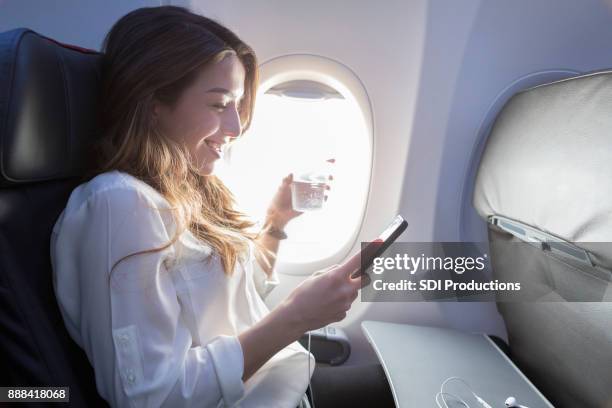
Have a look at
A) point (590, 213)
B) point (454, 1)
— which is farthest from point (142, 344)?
point (454, 1)

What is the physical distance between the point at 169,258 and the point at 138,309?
0.13 metres

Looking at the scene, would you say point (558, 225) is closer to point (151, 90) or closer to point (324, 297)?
point (324, 297)

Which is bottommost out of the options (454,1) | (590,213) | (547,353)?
(547,353)

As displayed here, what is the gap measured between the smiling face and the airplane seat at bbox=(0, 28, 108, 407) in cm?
18

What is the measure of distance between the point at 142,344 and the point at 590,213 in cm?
100

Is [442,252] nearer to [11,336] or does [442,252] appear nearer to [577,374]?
[577,374]

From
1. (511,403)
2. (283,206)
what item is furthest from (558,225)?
(283,206)

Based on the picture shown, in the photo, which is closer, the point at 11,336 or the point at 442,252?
the point at 11,336

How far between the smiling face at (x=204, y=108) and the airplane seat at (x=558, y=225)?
0.86m

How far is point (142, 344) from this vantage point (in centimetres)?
80

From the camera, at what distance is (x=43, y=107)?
2.67ft

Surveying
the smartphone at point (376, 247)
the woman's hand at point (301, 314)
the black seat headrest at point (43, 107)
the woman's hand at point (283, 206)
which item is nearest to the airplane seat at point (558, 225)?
the smartphone at point (376, 247)

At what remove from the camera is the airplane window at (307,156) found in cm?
174

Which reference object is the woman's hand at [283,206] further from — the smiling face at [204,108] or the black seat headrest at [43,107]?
the black seat headrest at [43,107]
